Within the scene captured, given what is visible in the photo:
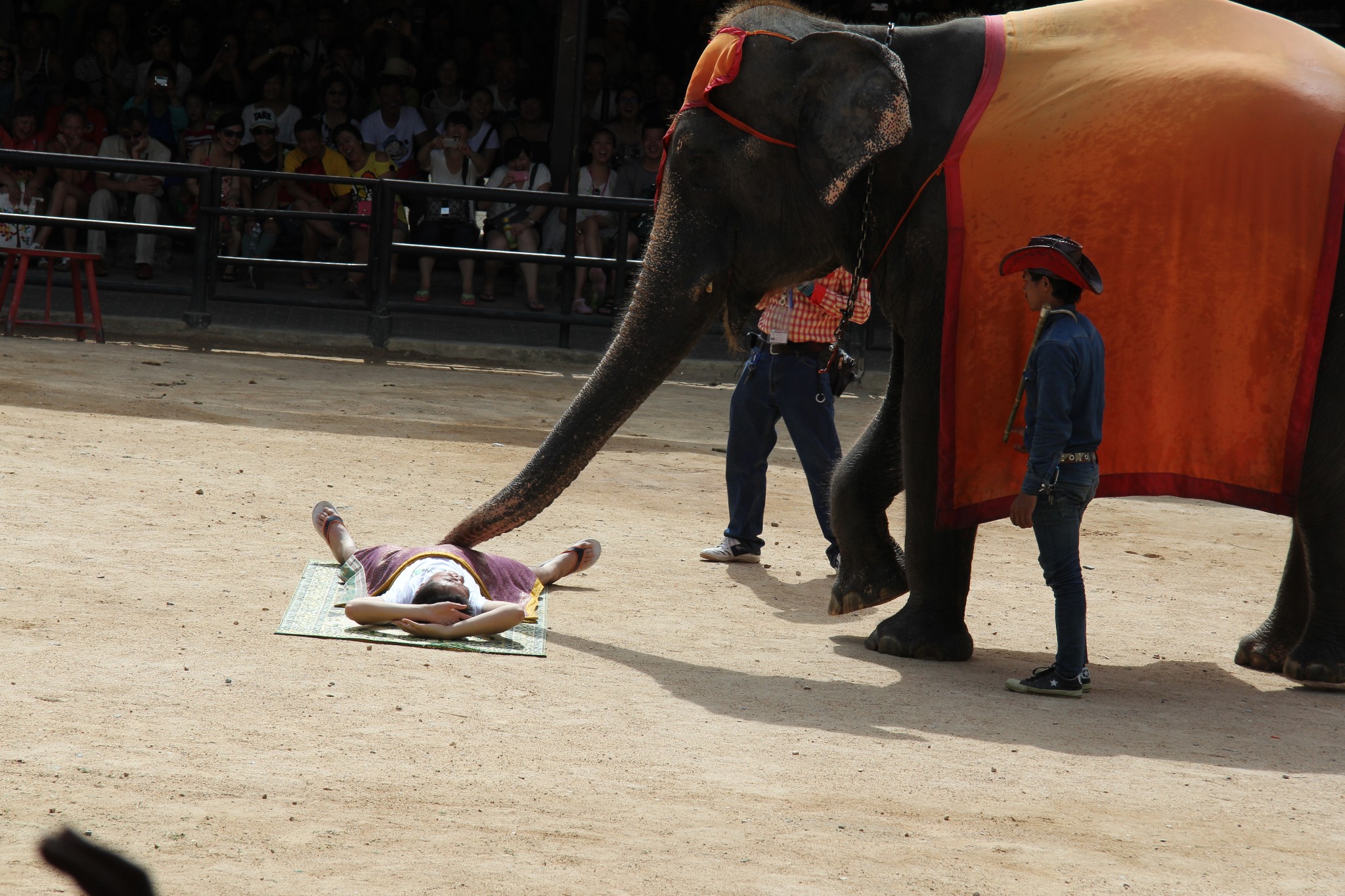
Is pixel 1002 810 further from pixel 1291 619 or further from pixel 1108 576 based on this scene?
pixel 1108 576

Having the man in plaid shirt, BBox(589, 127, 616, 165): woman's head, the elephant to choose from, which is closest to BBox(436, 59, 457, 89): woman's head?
BBox(589, 127, 616, 165): woman's head

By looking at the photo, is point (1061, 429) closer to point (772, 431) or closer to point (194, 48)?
point (772, 431)

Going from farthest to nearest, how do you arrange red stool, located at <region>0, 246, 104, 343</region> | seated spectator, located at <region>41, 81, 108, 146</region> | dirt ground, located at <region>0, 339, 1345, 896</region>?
seated spectator, located at <region>41, 81, 108, 146</region>
red stool, located at <region>0, 246, 104, 343</region>
dirt ground, located at <region>0, 339, 1345, 896</region>

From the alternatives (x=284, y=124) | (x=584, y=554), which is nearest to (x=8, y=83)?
(x=284, y=124)

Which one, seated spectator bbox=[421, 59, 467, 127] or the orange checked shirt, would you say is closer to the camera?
the orange checked shirt

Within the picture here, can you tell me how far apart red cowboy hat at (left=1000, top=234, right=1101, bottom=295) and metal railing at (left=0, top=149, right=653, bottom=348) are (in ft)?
25.5

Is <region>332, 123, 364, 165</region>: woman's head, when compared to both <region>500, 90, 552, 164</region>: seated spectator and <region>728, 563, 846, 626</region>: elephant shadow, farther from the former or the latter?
<region>728, 563, 846, 626</region>: elephant shadow

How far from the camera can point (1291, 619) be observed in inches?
219

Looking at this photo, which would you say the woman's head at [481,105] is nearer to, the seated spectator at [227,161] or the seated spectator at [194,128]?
the seated spectator at [227,161]

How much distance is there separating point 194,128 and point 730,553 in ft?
30.7

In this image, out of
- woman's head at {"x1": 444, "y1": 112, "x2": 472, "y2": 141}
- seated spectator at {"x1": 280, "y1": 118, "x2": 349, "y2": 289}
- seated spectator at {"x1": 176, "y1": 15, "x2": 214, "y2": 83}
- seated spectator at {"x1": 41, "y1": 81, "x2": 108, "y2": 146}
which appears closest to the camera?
seated spectator at {"x1": 280, "y1": 118, "x2": 349, "y2": 289}

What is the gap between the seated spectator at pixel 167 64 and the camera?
14.3m

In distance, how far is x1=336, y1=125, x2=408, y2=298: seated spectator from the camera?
1334 centimetres

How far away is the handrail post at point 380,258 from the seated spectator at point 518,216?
0.88m
